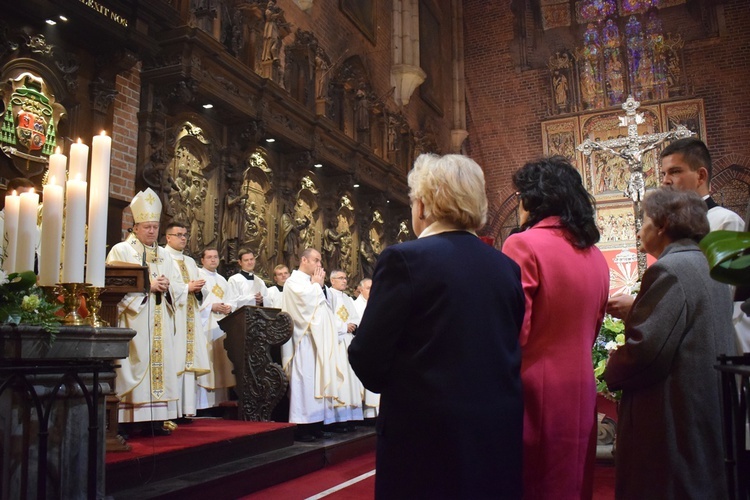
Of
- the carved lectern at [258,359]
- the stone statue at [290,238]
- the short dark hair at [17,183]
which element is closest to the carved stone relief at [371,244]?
the stone statue at [290,238]

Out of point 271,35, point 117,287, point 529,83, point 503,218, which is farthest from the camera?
point 529,83

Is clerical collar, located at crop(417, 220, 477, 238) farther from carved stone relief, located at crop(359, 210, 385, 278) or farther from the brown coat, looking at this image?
carved stone relief, located at crop(359, 210, 385, 278)

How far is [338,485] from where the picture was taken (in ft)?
16.2

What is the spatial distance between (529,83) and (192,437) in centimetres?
1647

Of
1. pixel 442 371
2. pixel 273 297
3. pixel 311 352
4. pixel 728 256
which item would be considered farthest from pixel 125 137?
pixel 728 256

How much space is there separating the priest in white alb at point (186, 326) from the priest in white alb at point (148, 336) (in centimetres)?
18

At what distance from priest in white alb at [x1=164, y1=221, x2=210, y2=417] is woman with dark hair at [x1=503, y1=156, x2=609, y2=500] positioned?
4169 millimetres

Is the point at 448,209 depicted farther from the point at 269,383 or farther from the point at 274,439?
the point at 269,383

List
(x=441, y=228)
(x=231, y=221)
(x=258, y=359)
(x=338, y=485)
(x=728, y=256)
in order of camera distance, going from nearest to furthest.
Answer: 1. (x=728, y=256)
2. (x=441, y=228)
3. (x=338, y=485)
4. (x=258, y=359)
5. (x=231, y=221)

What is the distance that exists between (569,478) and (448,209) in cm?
93

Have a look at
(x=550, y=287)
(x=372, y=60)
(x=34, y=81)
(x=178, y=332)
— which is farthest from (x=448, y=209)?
(x=372, y=60)

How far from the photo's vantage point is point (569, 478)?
2039 millimetres

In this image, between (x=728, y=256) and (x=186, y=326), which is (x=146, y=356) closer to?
(x=186, y=326)

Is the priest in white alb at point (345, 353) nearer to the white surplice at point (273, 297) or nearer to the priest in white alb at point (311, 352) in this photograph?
the priest in white alb at point (311, 352)
